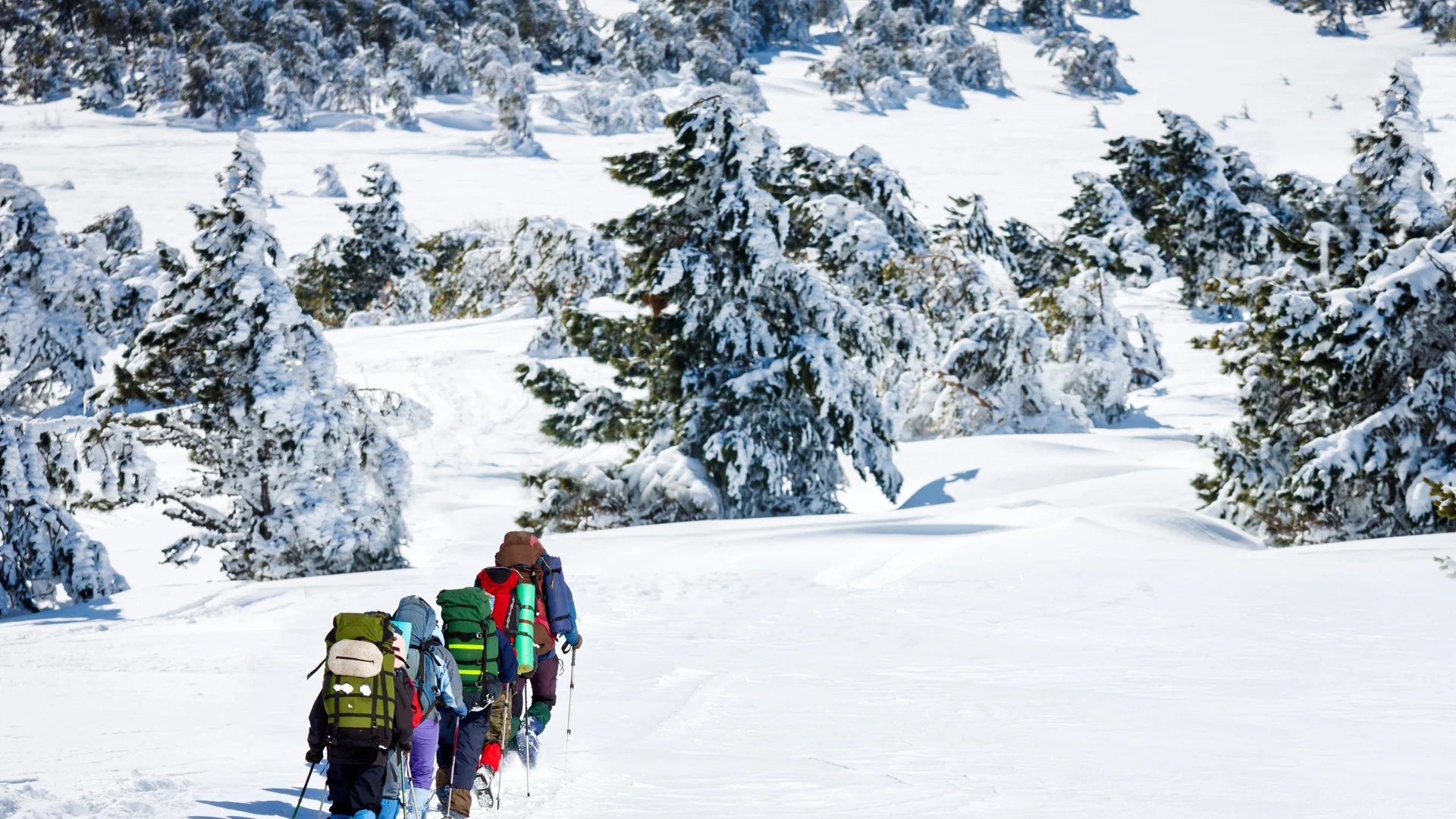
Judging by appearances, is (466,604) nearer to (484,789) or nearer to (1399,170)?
(484,789)

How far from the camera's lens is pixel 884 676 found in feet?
31.2

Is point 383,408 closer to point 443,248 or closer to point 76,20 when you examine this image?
point 443,248

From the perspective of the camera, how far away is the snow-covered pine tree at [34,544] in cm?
1373

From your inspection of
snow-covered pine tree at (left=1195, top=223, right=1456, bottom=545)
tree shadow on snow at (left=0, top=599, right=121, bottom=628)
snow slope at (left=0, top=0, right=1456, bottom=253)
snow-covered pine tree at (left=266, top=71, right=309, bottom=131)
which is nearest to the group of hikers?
tree shadow on snow at (left=0, top=599, right=121, bottom=628)

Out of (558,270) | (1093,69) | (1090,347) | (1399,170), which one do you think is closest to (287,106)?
(1093,69)

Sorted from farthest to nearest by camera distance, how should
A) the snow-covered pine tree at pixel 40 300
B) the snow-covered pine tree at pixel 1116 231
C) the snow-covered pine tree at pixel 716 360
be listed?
the snow-covered pine tree at pixel 1116 231, the snow-covered pine tree at pixel 716 360, the snow-covered pine tree at pixel 40 300

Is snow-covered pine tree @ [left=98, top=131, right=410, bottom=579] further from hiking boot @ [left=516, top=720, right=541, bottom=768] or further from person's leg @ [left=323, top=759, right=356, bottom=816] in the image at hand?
person's leg @ [left=323, top=759, right=356, bottom=816]

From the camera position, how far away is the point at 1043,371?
26.2m

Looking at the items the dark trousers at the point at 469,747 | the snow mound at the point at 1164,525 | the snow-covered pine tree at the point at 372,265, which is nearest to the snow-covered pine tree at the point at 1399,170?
the snow mound at the point at 1164,525

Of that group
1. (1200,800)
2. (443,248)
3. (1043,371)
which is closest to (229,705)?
(1200,800)

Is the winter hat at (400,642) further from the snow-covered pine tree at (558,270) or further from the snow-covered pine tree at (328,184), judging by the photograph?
the snow-covered pine tree at (328,184)

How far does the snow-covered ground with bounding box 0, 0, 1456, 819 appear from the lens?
6.27 m

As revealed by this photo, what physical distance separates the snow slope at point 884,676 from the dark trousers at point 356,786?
1081 mm

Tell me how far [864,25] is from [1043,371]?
72066 millimetres
